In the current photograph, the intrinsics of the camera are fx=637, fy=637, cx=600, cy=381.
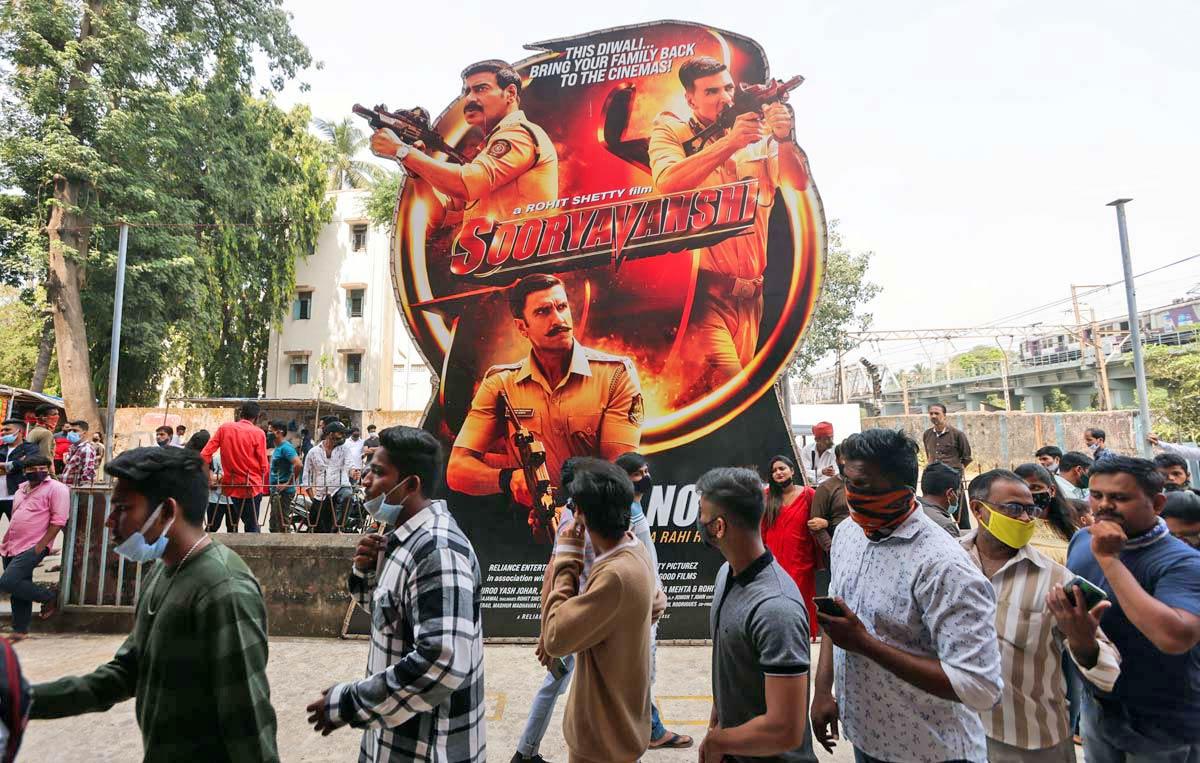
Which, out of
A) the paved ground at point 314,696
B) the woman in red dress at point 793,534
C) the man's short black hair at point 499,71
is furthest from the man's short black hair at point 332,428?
the woman in red dress at point 793,534

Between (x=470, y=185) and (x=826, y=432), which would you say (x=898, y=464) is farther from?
(x=470, y=185)

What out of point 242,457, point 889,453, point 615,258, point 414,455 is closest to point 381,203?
point 242,457

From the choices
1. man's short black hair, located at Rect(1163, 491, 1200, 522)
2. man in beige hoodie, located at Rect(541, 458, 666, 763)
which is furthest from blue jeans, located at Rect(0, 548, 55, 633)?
man's short black hair, located at Rect(1163, 491, 1200, 522)

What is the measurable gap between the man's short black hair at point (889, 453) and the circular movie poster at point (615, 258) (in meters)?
4.41

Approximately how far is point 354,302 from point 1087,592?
28.3 m

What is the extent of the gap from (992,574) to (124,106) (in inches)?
911

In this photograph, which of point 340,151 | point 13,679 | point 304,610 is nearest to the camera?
point 13,679

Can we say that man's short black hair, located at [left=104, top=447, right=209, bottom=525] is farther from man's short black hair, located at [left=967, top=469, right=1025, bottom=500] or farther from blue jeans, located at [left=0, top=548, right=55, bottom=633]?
blue jeans, located at [left=0, top=548, right=55, bottom=633]

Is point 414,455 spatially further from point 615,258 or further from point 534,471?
point 615,258

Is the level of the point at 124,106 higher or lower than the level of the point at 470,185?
higher

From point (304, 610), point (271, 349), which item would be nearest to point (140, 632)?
point (304, 610)

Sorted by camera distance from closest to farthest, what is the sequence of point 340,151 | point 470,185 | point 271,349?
1. point 470,185
2. point 271,349
3. point 340,151

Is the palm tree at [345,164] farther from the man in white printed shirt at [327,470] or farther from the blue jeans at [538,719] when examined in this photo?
the blue jeans at [538,719]

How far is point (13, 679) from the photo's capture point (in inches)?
62.3
